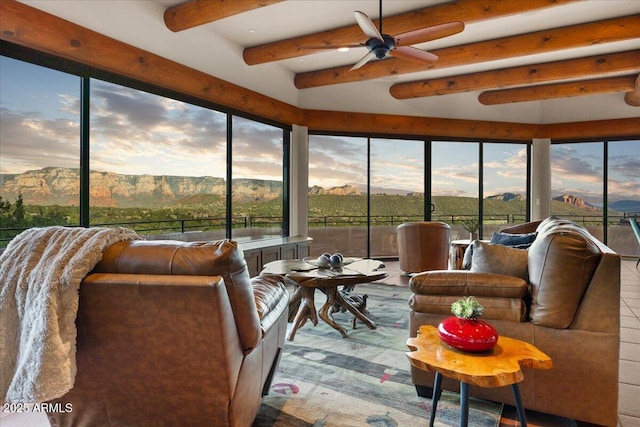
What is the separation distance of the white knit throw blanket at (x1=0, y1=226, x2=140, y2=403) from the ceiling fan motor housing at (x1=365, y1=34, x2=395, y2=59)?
262 cm

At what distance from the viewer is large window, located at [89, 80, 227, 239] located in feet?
17.0

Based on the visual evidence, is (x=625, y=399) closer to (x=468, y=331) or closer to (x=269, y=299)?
(x=468, y=331)

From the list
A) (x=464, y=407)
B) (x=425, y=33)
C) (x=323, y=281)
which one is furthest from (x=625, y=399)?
(x=425, y=33)

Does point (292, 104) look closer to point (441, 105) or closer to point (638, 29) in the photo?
point (441, 105)

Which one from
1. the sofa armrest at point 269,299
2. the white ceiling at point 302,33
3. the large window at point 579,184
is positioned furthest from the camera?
the large window at point 579,184

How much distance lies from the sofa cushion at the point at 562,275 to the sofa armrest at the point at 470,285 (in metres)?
0.12

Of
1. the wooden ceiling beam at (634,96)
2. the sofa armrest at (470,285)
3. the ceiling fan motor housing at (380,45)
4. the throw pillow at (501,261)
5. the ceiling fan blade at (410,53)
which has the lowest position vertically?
the sofa armrest at (470,285)

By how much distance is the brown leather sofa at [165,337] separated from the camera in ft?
4.92

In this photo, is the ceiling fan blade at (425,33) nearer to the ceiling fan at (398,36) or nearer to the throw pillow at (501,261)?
the ceiling fan at (398,36)

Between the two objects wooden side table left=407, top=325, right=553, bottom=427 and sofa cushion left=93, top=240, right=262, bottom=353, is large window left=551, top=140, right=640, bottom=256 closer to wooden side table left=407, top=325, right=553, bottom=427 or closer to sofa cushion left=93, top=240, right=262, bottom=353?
wooden side table left=407, top=325, right=553, bottom=427

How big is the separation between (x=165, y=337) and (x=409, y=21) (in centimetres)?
400

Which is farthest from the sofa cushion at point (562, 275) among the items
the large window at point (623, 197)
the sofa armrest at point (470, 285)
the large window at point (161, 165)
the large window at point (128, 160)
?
the large window at point (623, 197)

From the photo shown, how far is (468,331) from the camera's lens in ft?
5.58

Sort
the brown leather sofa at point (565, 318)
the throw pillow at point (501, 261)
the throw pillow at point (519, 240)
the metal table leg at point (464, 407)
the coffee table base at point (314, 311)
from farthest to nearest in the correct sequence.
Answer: the coffee table base at point (314, 311), the throw pillow at point (519, 240), the throw pillow at point (501, 261), the brown leather sofa at point (565, 318), the metal table leg at point (464, 407)
